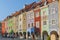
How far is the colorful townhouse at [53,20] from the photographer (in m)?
43.9

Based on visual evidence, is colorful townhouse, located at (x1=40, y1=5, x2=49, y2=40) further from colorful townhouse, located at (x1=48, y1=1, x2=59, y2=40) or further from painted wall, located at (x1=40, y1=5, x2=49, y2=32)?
colorful townhouse, located at (x1=48, y1=1, x2=59, y2=40)

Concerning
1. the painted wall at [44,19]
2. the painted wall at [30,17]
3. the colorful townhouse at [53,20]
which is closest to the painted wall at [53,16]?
the colorful townhouse at [53,20]

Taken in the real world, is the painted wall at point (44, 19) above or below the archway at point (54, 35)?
above

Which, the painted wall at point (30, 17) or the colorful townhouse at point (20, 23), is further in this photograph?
the colorful townhouse at point (20, 23)

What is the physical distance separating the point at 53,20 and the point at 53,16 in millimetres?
897

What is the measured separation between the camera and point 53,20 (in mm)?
45844

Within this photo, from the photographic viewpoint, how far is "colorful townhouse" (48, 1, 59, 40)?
1730 inches

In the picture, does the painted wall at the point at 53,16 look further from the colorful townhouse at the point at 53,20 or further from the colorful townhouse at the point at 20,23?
the colorful townhouse at the point at 20,23

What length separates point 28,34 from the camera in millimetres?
60625

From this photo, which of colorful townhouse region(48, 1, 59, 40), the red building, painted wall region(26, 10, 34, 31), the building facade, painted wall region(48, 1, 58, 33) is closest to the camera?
colorful townhouse region(48, 1, 59, 40)

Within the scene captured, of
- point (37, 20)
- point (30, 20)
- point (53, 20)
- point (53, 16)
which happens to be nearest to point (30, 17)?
point (30, 20)

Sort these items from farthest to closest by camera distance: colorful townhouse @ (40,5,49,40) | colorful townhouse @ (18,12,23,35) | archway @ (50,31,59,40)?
colorful townhouse @ (18,12,23,35)
colorful townhouse @ (40,5,49,40)
archway @ (50,31,59,40)

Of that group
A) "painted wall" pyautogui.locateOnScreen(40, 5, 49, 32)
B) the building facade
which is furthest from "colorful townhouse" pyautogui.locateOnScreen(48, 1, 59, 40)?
the building facade

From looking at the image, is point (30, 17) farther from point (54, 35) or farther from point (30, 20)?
point (54, 35)
